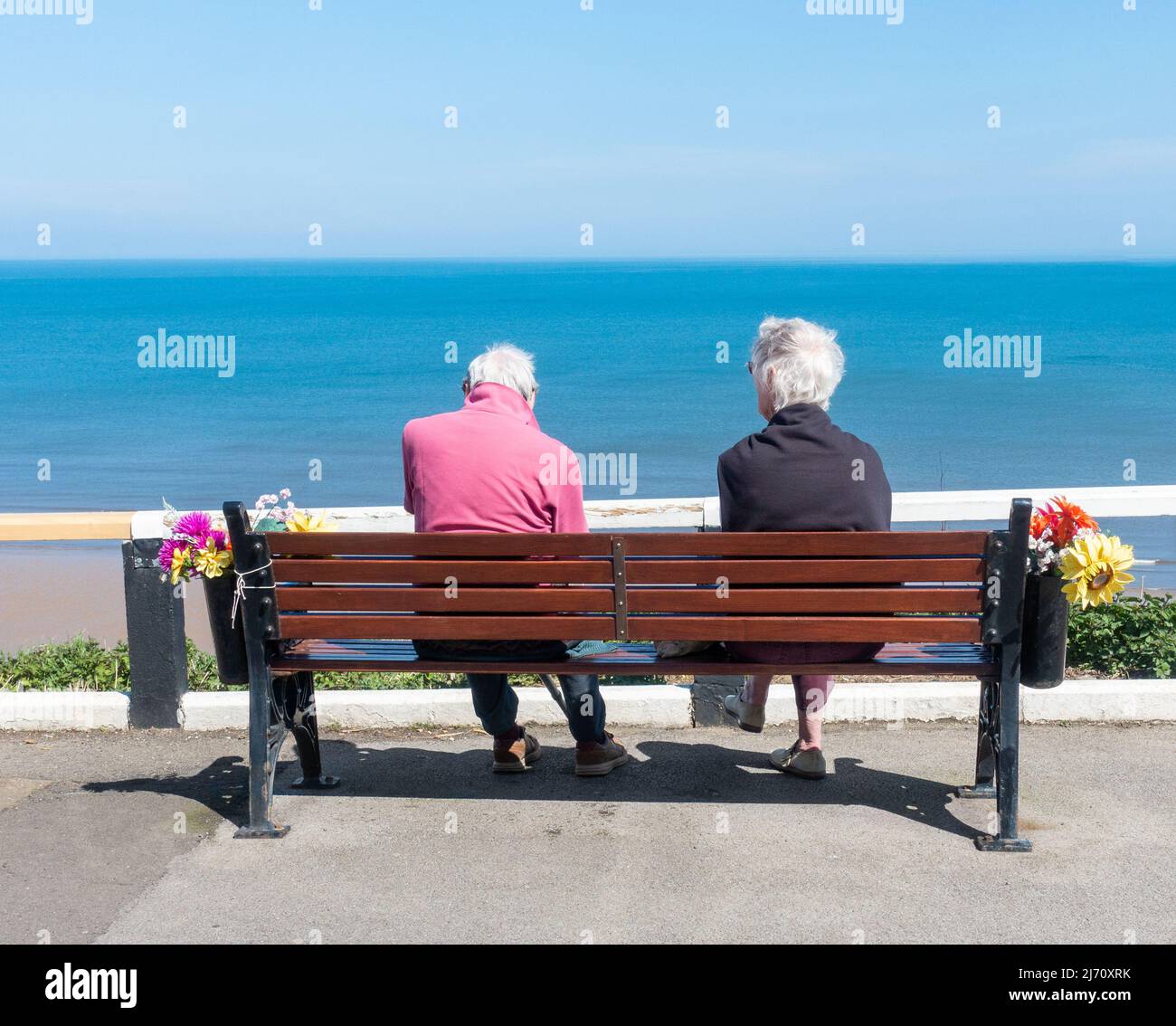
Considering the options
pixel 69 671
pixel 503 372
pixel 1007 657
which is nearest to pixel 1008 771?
pixel 1007 657

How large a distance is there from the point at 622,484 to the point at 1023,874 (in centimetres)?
1967

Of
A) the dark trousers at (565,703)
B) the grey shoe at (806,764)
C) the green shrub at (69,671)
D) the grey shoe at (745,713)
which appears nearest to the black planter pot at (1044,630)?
the grey shoe at (806,764)

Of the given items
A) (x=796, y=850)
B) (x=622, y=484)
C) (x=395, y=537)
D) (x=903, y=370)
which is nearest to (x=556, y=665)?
(x=395, y=537)

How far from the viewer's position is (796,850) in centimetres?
420

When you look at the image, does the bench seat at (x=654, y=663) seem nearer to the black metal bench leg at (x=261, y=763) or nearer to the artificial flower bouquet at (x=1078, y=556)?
the black metal bench leg at (x=261, y=763)

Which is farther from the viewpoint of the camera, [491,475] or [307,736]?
[307,736]

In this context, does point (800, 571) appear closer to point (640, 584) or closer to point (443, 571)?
point (640, 584)

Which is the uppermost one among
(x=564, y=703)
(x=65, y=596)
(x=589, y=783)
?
(x=564, y=703)

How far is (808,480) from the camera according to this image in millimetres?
4367

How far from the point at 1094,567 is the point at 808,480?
0.91 metres

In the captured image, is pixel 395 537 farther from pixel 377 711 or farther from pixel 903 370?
pixel 903 370

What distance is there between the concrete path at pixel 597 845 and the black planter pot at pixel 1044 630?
51cm

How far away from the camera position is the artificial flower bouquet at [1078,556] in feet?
13.8

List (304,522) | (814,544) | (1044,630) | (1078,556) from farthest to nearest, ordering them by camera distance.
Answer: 1. (304,522)
2. (1044,630)
3. (1078,556)
4. (814,544)
